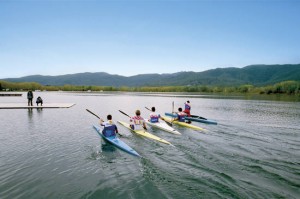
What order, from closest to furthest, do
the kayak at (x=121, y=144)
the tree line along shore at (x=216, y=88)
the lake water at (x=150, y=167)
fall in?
the lake water at (x=150, y=167) < the kayak at (x=121, y=144) < the tree line along shore at (x=216, y=88)

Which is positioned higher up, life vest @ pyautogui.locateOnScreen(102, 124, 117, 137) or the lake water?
life vest @ pyautogui.locateOnScreen(102, 124, 117, 137)

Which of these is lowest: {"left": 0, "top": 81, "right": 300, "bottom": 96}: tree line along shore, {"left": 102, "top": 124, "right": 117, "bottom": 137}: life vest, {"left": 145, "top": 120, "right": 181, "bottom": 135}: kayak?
{"left": 145, "top": 120, "right": 181, "bottom": 135}: kayak

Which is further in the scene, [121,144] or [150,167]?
[121,144]

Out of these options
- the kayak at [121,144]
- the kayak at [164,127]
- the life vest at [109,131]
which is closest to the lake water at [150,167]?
the kayak at [121,144]

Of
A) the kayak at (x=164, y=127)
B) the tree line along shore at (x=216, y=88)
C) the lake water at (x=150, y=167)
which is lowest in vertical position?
the lake water at (x=150, y=167)

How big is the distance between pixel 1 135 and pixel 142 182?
13820 mm

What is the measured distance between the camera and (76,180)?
9859 millimetres

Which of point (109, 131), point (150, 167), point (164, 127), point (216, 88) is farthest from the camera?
point (216, 88)

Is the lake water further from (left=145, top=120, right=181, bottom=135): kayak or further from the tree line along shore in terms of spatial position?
the tree line along shore

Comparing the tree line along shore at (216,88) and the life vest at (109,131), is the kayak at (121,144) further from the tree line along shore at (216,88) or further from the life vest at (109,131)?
the tree line along shore at (216,88)

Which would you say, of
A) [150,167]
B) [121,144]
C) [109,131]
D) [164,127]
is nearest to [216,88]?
[164,127]

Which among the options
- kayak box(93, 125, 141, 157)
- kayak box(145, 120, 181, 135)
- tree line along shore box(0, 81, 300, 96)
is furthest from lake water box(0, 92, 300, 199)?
tree line along shore box(0, 81, 300, 96)

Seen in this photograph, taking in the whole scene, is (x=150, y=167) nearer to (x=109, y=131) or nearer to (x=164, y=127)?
(x=109, y=131)

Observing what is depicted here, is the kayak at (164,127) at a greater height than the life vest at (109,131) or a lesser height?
lesser
